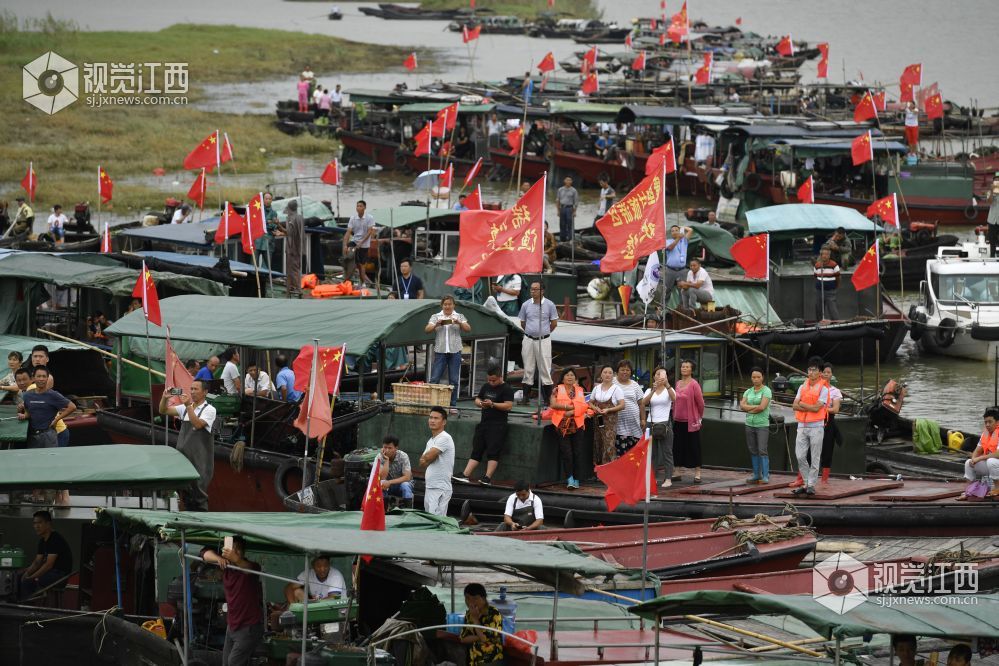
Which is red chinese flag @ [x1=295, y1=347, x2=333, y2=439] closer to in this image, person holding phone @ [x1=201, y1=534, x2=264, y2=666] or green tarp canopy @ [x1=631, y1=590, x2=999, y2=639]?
person holding phone @ [x1=201, y1=534, x2=264, y2=666]

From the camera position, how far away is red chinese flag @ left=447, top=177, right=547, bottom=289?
699 inches

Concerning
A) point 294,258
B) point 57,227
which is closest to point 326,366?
point 294,258

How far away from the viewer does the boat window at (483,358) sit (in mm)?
19094

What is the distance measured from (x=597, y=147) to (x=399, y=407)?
95.4ft

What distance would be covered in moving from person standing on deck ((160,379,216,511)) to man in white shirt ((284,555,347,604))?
4.03 metres

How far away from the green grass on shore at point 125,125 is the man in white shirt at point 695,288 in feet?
72.7

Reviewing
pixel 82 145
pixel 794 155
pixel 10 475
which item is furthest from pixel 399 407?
pixel 82 145

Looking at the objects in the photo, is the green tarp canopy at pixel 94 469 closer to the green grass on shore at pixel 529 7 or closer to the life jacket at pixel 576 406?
the life jacket at pixel 576 406

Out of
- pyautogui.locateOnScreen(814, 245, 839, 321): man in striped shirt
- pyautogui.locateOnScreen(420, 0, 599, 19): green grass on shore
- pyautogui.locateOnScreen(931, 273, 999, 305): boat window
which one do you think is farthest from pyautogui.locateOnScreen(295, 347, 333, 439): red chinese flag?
pyautogui.locateOnScreen(420, 0, 599, 19): green grass on shore

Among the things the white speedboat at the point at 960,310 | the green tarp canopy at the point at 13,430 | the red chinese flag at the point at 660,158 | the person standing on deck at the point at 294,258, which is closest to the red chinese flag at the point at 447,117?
the red chinese flag at the point at 660,158

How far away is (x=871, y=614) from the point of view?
9719mm

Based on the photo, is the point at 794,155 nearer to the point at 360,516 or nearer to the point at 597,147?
the point at 597,147

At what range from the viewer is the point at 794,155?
38281 millimetres

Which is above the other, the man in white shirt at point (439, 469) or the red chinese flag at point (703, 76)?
the red chinese flag at point (703, 76)
